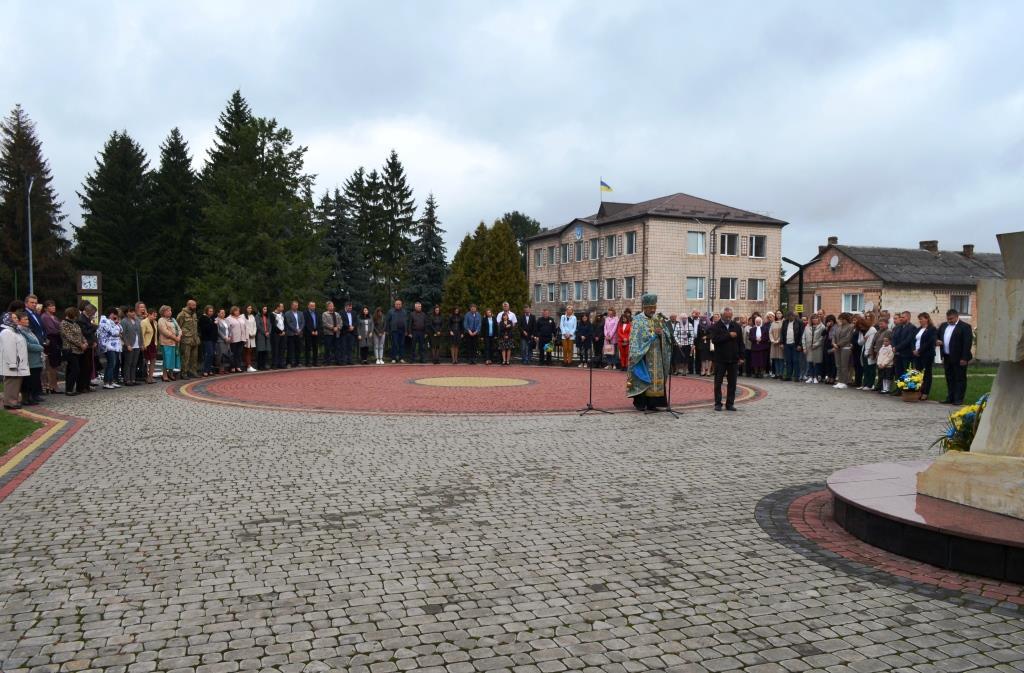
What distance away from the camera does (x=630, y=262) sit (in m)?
57.4

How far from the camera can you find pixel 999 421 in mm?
6047

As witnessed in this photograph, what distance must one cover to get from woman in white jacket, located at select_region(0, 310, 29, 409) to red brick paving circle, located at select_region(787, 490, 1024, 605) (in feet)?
42.9

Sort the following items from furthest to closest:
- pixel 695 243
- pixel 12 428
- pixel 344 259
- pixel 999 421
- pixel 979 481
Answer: pixel 695 243
pixel 344 259
pixel 12 428
pixel 999 421
pixel 979 481

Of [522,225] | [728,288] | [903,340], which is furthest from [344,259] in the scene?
[522,225]

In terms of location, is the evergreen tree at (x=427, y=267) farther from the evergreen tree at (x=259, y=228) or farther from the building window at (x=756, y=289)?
the building window at (x=756, y=289)

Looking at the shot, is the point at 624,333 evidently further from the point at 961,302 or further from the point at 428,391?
the point at 961,302

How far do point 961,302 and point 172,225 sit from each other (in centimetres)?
5884

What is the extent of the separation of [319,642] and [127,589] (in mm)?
1558

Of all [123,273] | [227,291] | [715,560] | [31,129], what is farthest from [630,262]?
[715,560]

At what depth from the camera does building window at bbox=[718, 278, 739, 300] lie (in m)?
56.7

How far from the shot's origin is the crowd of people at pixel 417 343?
1578 cm

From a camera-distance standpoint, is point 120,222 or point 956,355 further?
point 120,222

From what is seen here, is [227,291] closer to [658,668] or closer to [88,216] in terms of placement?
[88,216]

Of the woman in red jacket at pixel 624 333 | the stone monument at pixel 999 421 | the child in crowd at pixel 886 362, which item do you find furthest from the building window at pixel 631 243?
the stone monument at pixel 999 421
